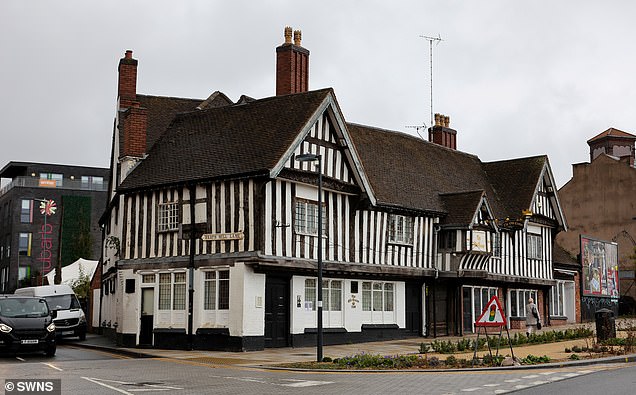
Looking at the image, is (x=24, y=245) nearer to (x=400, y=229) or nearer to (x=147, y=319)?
(x=147, y=319)

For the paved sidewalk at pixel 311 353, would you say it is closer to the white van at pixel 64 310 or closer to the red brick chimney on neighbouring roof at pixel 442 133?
the white van at pixel 64 310

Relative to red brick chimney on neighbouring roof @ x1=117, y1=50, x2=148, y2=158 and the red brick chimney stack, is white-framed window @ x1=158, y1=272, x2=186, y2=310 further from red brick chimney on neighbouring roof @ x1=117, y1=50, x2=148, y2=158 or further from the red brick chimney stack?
the red brick chimney stack

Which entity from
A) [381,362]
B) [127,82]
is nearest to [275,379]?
[381,362]

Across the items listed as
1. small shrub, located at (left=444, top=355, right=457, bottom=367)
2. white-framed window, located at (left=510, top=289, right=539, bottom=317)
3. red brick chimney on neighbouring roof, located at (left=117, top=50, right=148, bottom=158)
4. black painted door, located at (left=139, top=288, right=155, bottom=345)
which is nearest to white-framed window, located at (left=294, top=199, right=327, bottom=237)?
black painted door, located at (left=139, top=288, right=155, bottom=345)

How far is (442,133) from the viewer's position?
141 ft

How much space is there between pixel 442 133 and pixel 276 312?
65.9ft

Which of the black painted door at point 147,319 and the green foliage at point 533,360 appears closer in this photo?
the green foliage at point 533,360

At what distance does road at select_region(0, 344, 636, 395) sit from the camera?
14.5 m

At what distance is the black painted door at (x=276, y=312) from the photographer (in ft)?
84.9

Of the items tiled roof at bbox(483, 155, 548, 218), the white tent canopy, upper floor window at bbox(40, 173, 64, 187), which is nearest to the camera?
tiled roof at bbox(483, 155, 548, 218)

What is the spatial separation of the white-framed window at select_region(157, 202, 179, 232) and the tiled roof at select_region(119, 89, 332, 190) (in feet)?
2.66

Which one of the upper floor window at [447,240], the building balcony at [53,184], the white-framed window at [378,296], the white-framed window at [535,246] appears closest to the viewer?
the white-framed window at [378,296]

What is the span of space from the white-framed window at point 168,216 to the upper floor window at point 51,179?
175 ft

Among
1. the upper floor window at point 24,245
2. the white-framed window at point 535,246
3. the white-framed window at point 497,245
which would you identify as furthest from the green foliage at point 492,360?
the upper floor window at point 24,245
